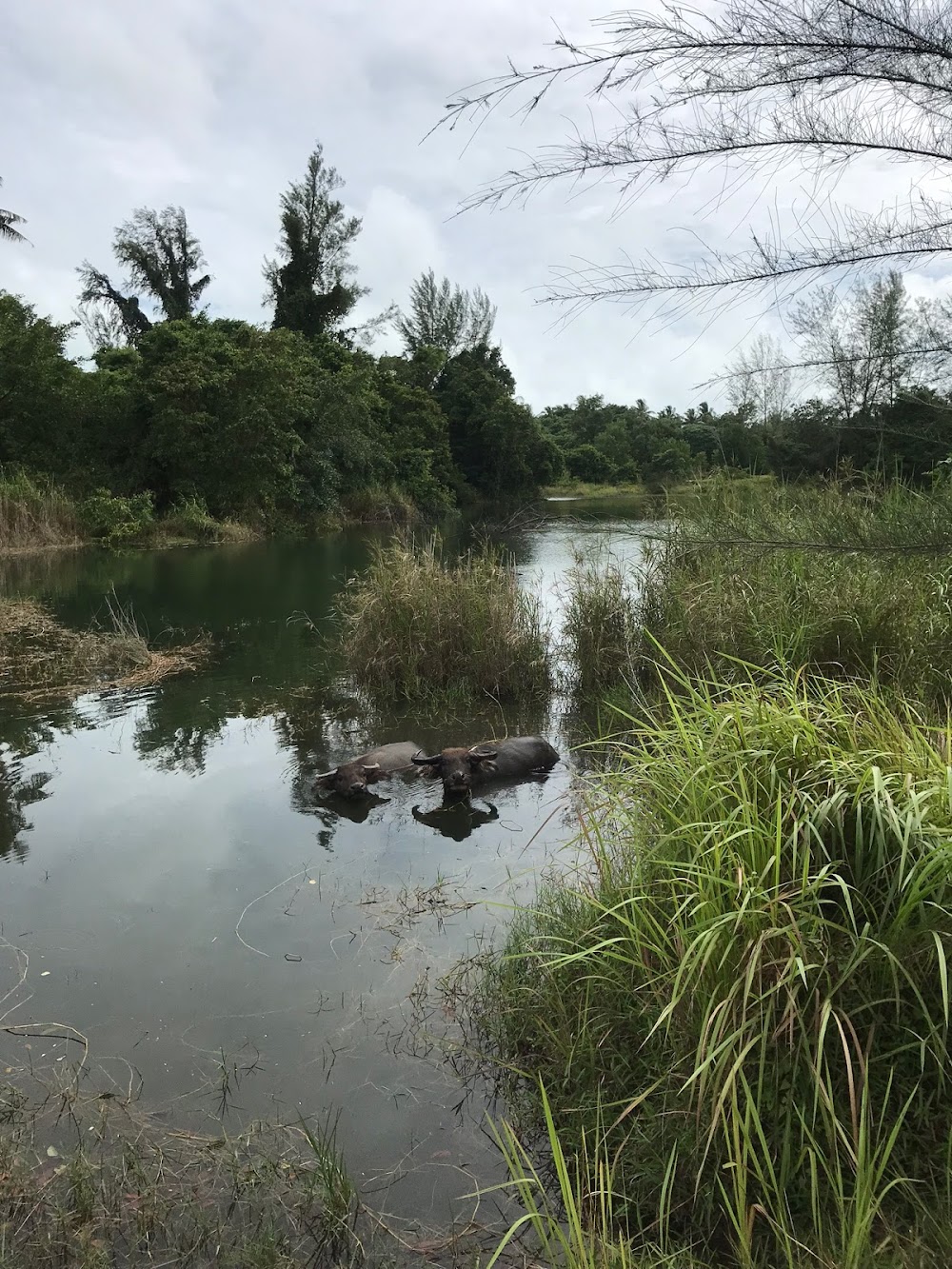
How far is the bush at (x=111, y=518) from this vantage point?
23141 millimetres

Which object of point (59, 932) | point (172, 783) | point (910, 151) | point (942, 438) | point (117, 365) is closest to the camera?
point (910, 151)

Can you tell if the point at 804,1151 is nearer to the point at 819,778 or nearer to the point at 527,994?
the point at 819,778

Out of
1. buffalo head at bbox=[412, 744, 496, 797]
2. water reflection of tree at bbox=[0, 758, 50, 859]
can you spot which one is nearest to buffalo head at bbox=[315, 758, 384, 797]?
buffalo head at bbox=[412, 744, 496, 797]

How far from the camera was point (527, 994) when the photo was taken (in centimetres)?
318

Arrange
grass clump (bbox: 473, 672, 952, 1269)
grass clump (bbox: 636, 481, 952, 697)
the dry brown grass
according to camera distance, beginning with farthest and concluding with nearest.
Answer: the dry brown grass < grass clump (bbox: 636, 481, 952, 697) < grass clump (bbox: 473, 672, 952, 1269)

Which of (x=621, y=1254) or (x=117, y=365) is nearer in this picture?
(x=621, y=1254)

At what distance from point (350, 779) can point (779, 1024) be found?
3.87 meters

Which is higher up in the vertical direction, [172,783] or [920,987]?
[920,987]

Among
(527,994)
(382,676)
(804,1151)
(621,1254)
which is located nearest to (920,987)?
(804,1151)

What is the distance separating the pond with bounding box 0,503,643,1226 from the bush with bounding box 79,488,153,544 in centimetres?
1609

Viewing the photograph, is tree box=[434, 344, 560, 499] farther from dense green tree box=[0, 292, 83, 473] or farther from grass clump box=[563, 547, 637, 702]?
grass clump box=[563, 547, 637, 702]

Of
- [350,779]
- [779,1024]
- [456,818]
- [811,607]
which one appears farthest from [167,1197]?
[811,607]

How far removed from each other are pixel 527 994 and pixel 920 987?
1394 millimetres

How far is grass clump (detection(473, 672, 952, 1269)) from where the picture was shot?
2014 mm
